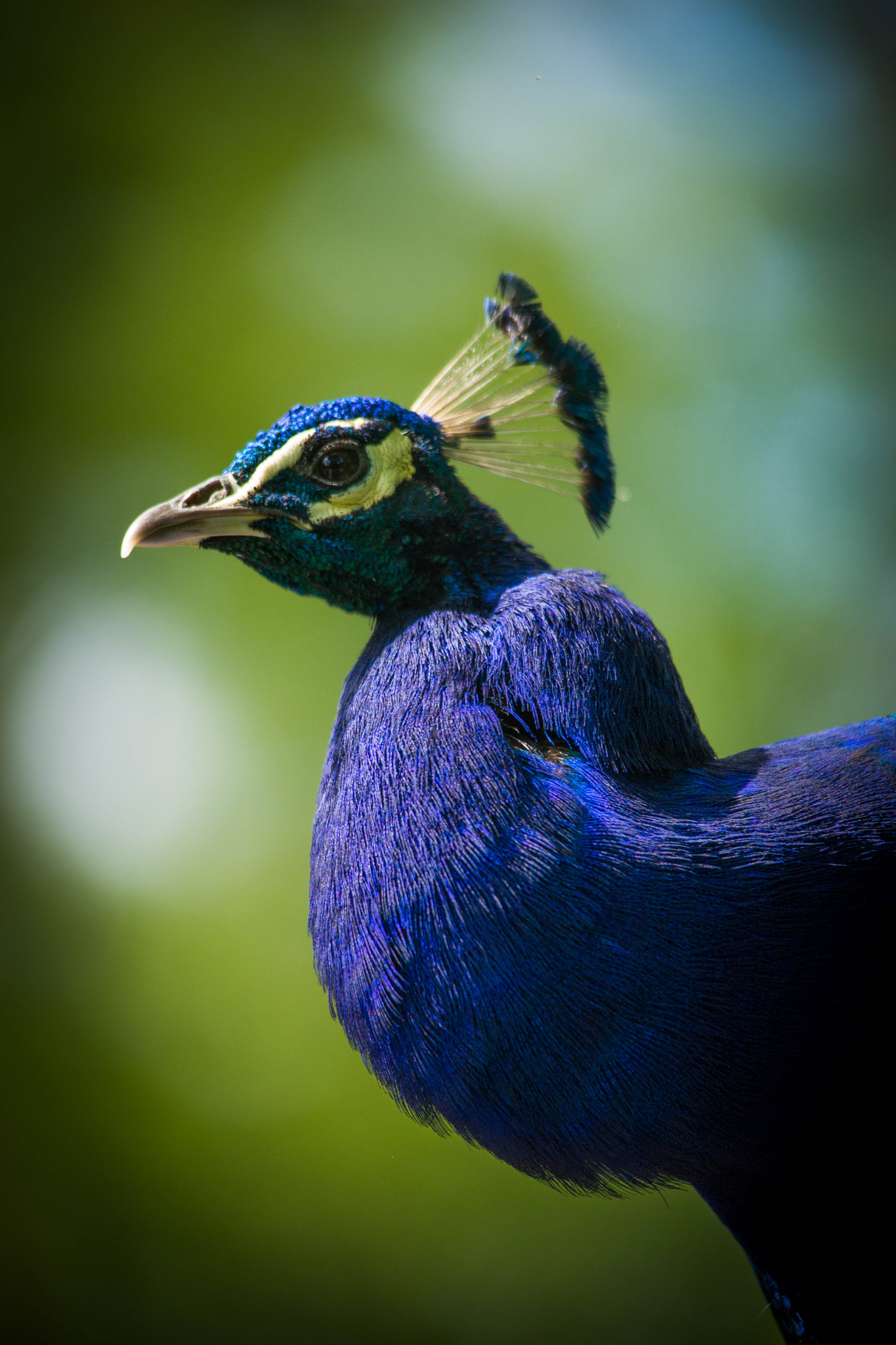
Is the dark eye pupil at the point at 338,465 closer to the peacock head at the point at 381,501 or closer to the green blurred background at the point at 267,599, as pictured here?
the peacock head at the point at 381,501

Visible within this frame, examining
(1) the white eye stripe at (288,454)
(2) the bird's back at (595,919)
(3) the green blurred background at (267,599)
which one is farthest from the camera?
(3) the green blurred background at (267,599)

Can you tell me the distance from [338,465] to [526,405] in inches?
9.6

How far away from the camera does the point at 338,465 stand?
2.99ft

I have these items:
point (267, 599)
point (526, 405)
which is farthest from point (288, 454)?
point (267, 599)

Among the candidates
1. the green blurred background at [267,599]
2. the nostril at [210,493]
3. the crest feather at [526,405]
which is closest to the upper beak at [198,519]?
the nostril at [210,493]

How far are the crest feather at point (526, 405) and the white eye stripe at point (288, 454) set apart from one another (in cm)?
13

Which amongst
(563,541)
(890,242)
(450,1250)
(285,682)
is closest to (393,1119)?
(450,1250)

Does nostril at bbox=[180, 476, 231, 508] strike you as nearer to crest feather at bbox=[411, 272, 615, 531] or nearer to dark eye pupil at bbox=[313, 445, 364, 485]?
dark eye pupil at bbox=[313, 445, 364, 485]

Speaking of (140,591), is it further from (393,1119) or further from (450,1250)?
(450,1250)

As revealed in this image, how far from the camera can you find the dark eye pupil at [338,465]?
2.98 feet

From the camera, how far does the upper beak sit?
0.92 m

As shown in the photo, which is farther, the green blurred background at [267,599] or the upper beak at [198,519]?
the green blurred background at [267,599]

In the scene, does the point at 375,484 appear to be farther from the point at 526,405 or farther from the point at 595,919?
the point at 595,919

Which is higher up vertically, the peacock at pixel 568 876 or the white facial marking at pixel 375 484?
the white facial marking at pixel 375 484
